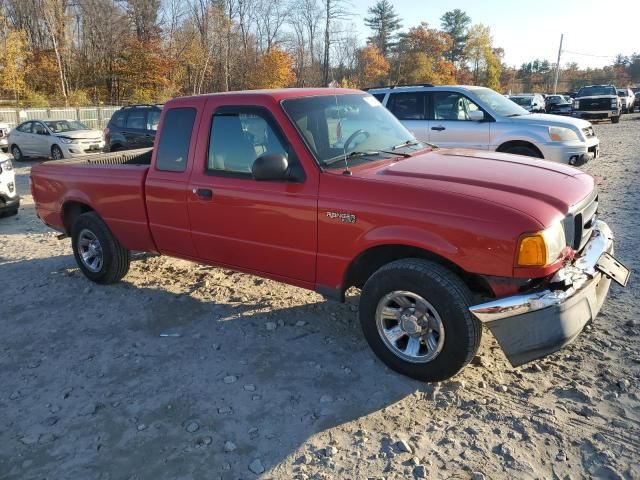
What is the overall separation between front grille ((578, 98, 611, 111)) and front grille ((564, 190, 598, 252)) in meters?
27.4

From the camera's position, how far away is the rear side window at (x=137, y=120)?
44.0 ft

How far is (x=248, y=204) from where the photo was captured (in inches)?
157

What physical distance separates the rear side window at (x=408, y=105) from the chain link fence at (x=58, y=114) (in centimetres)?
2151

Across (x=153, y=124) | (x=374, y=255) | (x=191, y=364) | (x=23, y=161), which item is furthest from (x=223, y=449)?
(x=23, y=161)

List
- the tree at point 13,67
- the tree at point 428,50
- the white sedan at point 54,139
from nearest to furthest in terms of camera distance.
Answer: the white sedan at point 54,139 < the tree at point 13,67 < the tree at point 428,50

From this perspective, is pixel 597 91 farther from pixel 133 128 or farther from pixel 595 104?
pixel 133 128

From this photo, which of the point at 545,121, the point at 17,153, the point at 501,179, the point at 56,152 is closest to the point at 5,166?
the point at 501,179

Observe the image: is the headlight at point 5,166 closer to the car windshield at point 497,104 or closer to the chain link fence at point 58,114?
the car windshield at point 497,104

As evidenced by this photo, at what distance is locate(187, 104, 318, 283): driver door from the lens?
148 inches

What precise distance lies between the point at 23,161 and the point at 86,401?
1763cm

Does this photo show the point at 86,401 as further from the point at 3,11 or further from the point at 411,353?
the point at 3,11

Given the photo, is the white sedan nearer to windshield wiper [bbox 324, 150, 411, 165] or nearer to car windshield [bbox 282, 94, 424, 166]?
car windshield [bbox 282, 94, 424, 166]

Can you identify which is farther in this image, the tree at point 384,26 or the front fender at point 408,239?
the tree at point 384,26

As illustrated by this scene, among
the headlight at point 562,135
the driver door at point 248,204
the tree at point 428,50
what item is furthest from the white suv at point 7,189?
the tree at point 428,50
